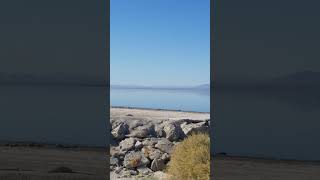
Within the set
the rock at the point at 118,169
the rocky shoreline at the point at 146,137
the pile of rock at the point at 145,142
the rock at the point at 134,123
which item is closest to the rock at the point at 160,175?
the rocky shoreline at the point at 146,137

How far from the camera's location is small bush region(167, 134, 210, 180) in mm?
6645

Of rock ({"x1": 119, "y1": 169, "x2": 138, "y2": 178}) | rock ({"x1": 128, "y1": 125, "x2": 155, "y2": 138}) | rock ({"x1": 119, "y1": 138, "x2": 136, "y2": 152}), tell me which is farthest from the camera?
rock ({"x1": 128, "y1": 125, "x2": 155, "y2": 138})

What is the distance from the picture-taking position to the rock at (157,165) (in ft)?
28.0
